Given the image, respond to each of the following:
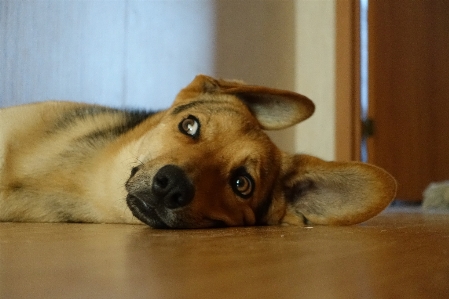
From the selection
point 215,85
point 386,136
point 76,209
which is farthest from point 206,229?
point 386,136

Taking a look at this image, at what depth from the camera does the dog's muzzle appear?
1556 mm

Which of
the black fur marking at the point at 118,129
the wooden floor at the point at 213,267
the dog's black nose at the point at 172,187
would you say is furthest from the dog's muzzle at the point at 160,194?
the black fur marking at the point at 118,129

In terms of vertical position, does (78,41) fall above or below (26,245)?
above

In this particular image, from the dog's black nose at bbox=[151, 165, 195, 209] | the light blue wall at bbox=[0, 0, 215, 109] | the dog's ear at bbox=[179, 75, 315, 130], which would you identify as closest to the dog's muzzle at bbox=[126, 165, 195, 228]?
the dog's black nose at bbox=[151, 165, 195, 209]

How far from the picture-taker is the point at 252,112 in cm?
232

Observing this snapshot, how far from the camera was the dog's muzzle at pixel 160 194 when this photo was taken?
156cm

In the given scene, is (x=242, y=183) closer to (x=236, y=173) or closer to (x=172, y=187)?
(x=236, y=173)

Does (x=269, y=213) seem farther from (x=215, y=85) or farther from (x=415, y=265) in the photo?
(x=415, y=265)

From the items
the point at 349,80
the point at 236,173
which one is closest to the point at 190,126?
the point at 236,173

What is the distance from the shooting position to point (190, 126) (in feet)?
6.25

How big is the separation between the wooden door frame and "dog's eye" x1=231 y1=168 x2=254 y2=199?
292 centimetres

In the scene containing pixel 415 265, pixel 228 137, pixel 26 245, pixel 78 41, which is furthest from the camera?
pixel 78 41

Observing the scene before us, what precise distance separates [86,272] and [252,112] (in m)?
1.64

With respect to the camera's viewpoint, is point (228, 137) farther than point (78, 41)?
No
